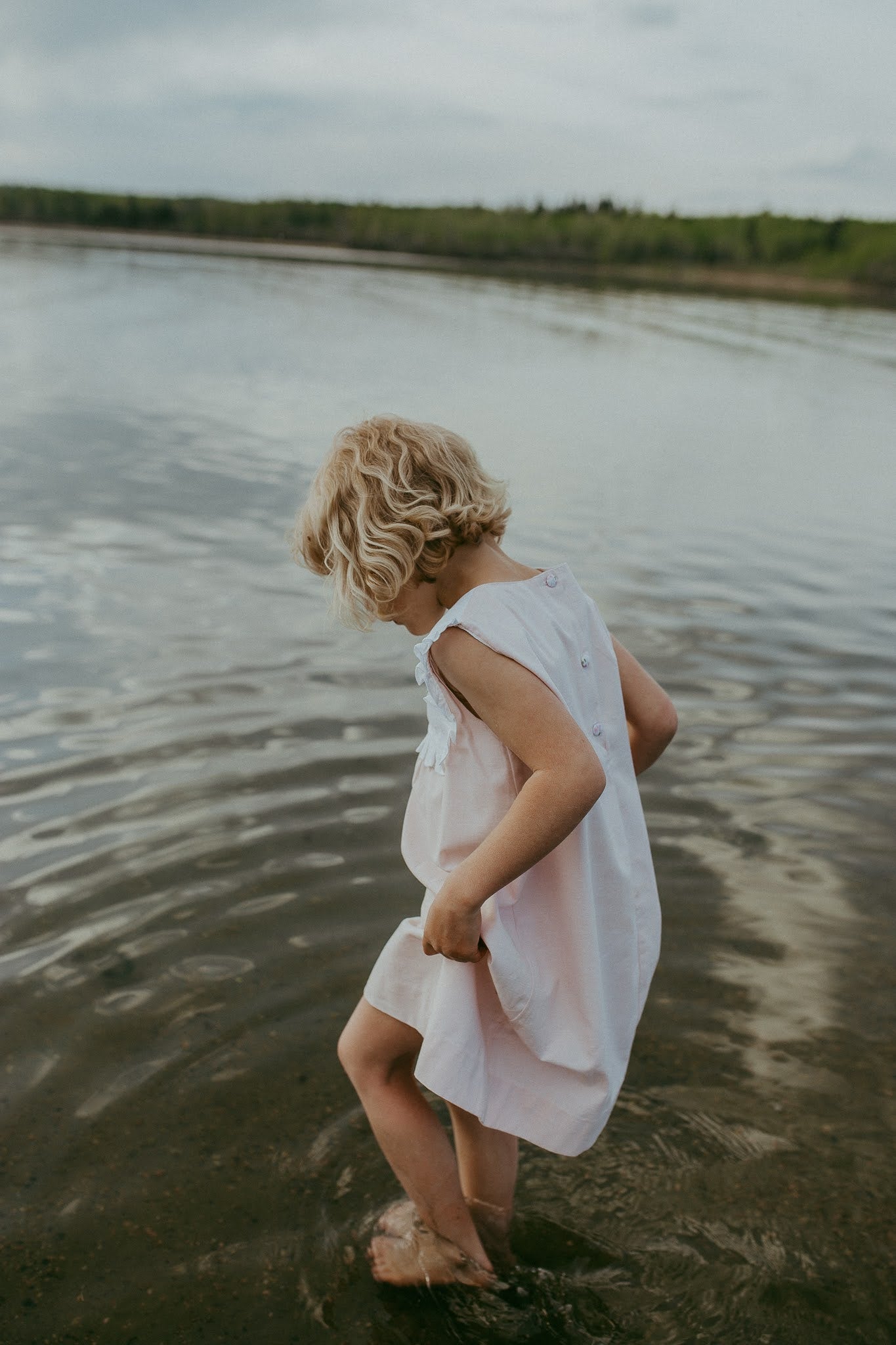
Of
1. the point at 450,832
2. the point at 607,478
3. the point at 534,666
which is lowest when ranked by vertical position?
the point at 607,478

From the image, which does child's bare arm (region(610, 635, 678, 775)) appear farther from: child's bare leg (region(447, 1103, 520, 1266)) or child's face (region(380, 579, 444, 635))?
child's bare leg (region(447, 1103, 520, 1266))

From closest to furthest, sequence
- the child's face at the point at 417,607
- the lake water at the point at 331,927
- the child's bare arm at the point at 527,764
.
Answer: the child's bare arm at the point at 527,764 < the child's face at the point at 417,607 < the lake water at the point at 331,927

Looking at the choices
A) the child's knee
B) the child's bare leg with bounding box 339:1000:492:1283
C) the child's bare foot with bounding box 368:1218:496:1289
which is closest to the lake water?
the child's bare foot with bounding box 368:1218:496:1289

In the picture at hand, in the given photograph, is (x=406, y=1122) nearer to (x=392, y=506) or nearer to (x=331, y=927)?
(x=392, y=506)

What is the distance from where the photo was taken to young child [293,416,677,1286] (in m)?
1.82

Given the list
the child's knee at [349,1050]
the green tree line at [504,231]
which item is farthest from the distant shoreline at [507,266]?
the child's knee at [349,1050]

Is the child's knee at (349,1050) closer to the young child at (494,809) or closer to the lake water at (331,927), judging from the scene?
the young child at (494,809)

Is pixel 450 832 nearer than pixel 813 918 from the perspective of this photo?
Yes

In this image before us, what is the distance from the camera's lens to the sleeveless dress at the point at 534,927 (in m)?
1.96

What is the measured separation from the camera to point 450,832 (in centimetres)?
198

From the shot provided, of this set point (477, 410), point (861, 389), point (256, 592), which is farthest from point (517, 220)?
point (256, 592)

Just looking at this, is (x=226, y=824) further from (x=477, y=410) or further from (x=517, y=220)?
(x=517, y=220)

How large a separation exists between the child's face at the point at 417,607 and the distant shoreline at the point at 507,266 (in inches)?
1749

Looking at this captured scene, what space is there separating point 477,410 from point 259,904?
33.8 feet
